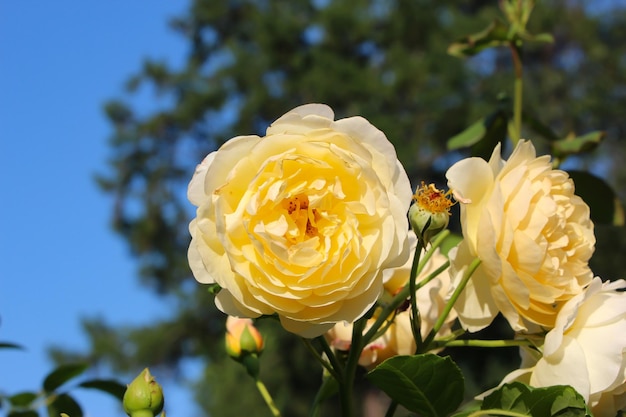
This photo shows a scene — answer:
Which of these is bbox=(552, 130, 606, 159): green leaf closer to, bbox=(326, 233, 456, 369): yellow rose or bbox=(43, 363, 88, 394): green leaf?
bbox=(326, 233, 456, 369): yellow rose

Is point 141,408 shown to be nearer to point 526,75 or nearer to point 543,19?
point 543,19

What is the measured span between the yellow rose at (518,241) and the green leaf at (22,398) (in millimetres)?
497

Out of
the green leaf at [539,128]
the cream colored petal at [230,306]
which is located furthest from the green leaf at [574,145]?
the cream colored petal at [230,306]

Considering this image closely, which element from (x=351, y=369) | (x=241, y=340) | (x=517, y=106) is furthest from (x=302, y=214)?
(x=517, y=106)

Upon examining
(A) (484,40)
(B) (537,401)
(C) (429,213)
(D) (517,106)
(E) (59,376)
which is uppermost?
(A) (484,40)

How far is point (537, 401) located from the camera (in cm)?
42

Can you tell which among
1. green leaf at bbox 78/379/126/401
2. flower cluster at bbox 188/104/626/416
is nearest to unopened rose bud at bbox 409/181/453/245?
flower cluster at bbox 188/104/626/416

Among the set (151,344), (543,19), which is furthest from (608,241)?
(151,344)

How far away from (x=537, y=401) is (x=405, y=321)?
158 millimetres

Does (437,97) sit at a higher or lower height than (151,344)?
higher

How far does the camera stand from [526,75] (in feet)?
30.1

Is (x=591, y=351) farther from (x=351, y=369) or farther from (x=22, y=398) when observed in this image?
(x=22, y=398)

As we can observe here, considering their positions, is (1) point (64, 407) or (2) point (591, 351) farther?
(1) point (64, 407)

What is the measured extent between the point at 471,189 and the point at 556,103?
8.58 meters
